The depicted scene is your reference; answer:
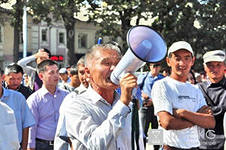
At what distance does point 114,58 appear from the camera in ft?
8.21

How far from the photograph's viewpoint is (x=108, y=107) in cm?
255

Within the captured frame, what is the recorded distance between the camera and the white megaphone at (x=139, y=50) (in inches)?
87.5

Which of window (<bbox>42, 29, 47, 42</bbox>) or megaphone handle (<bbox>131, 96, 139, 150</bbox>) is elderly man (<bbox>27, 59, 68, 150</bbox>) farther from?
window (<bbox>42, 29, 47, 42</bbox>)

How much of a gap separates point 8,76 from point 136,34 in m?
3.55

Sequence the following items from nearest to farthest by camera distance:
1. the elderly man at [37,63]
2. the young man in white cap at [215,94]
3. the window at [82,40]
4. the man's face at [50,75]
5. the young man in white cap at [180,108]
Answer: the young man in white cap at [180,108], the young man in white cap at [215,94], the man's face at [50,75], the elderly man at [37,63], the window at [82,40]

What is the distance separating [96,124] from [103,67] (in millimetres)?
356

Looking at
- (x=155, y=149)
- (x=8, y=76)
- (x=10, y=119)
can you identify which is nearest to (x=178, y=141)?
(x=10, y=119)

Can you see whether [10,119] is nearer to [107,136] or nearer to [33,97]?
[107,136]

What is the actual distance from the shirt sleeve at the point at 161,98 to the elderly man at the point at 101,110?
1221 mm

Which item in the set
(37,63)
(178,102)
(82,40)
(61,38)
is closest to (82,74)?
(37,63)

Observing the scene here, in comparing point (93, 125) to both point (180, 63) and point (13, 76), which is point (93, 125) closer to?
point (180, 63)

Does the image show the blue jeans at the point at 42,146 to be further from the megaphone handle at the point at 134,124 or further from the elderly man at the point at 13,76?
the megaphone handle at the point at 134,124

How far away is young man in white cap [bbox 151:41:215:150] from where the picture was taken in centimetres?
376


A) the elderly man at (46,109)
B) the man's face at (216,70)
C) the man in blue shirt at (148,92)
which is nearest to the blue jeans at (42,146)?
the elderly man at (46,109)
